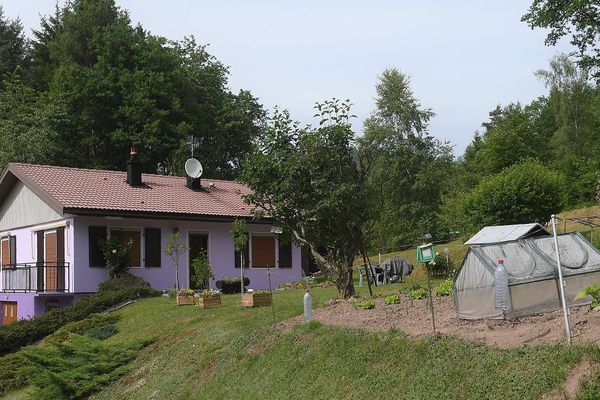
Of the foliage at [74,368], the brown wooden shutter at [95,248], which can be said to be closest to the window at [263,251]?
the brown wooden shutter at [95,248]

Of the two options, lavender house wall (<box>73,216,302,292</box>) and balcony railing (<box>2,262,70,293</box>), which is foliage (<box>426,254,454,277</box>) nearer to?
lavender house wall (<box>73,216,302,292</box>)

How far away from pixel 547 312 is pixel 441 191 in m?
39.2

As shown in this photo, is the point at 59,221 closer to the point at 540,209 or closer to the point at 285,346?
the point at 285,346

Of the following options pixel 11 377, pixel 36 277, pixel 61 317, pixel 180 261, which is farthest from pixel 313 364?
pixel 36 277

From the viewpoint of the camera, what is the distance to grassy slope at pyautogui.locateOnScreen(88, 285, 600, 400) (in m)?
7.52

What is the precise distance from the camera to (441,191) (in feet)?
159

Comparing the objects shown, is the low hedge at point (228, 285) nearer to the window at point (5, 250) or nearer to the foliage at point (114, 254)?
the foliage at point (114, 254)

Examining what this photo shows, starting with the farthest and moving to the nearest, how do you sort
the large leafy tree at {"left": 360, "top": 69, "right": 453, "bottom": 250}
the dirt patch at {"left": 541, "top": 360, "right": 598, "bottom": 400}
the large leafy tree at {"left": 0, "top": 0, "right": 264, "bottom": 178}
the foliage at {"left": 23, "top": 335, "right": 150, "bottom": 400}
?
the large leafy tree at {"left": 360, "top": 69, "right": 453, "bottom": 250}
the large leafy tree at {"left": 0, "top": 0, "right": 264, "bottom": 178}
the foliage at {"left": 23, "top": 335, "right": 150, "bottom": 400}
the dirt patch at {"left": 541, "top": 360, "right": 598, "bottom": 400}

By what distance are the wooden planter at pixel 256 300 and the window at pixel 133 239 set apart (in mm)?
8586

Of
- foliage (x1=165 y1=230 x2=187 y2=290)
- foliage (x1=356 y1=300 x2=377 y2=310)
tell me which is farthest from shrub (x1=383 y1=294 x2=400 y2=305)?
foliage (x1=165 y1=230 x2=187 y2=290)

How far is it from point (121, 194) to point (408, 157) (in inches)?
1148

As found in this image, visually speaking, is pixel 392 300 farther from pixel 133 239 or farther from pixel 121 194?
pixel 121 194

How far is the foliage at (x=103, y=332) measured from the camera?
1804cm

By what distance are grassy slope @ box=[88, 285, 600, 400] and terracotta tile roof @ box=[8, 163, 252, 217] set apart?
8189 millimetres
